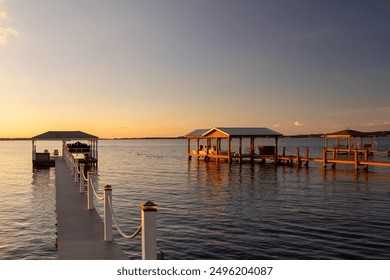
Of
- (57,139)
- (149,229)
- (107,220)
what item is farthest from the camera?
(57,139)

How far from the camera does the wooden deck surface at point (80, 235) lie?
10.1 metres

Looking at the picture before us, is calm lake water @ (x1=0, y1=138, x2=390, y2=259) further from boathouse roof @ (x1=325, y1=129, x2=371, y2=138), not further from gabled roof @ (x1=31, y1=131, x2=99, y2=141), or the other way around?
boathouse roof @ (x1=325, y1=129, x2=371, y2=138)

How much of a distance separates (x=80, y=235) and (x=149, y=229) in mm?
4907

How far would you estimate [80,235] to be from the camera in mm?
11891

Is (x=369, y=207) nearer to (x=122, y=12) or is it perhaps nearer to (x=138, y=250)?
(x=138, y=250)

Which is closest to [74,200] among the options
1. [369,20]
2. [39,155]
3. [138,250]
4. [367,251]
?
[138,250]

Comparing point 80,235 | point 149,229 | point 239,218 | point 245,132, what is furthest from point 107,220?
point 245,132

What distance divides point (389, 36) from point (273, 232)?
844 cm

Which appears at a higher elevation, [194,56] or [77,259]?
[194,56]

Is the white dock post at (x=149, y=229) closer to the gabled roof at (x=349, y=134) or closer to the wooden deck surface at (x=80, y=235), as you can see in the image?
the wooden deck surface at (x=80, y=235)

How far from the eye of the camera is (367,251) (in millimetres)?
13648

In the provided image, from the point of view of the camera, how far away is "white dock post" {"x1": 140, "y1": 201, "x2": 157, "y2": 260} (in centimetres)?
769

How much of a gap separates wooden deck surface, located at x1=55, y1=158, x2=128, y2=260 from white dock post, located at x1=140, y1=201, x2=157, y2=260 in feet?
7.49

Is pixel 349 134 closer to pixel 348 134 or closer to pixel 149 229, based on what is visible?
pixel 348 134
